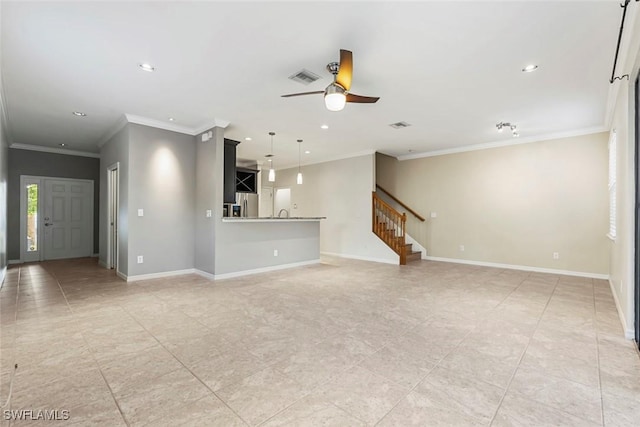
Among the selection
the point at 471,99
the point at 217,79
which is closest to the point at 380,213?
the point at 471,99

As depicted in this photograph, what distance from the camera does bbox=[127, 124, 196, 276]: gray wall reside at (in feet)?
16.3

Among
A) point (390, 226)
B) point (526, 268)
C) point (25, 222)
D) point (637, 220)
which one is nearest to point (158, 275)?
point (25, 222)

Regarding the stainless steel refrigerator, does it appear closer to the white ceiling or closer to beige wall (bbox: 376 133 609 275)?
the white ceiling

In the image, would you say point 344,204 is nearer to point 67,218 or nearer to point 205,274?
point 205,274

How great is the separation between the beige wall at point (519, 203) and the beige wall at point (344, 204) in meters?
0.70

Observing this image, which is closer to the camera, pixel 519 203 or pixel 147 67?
pixel 147 67

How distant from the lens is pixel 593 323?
3146 mm

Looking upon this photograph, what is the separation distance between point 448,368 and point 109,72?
175 inches

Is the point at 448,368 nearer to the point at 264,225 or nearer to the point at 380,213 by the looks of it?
the point at 264,225

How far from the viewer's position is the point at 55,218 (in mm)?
7289

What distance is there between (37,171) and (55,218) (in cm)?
118

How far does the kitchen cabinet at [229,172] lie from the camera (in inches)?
229

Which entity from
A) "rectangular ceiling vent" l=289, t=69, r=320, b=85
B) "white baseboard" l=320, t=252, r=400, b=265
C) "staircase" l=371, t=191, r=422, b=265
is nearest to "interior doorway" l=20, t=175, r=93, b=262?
"white baseboard" l=320, t=252, r=400, b=265

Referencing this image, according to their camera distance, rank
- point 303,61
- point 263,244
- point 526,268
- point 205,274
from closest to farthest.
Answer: point 303,61 → point 205,274 → point 263,244 → point 526,268
